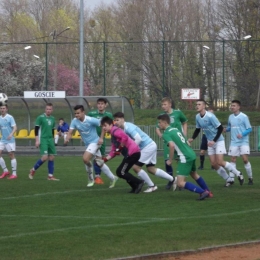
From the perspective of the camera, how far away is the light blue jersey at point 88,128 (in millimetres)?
17453

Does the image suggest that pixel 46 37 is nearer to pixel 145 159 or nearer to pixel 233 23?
pixel 233 23

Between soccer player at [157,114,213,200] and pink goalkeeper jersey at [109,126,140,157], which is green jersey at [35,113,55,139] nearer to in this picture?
pink goalkeeper jersey at [109,126,140,157]

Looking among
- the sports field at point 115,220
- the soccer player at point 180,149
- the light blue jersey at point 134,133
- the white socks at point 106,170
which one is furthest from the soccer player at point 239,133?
the soccer player at point 180,149

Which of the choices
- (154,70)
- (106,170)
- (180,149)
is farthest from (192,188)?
(154,70)

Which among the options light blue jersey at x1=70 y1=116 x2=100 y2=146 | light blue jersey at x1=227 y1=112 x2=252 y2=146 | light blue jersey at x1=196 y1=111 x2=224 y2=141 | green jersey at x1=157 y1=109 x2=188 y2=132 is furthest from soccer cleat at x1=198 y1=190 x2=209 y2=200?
light blue jersey at x1=70 y1=116 x2=100 y2=146

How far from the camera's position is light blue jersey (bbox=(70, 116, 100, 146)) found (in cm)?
1745

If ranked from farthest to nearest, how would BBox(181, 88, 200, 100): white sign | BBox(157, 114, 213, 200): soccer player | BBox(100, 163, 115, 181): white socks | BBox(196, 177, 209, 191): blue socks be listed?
BBox(181, 88, 200, 100): white sign → BBox(100, 163, 115, 181): white socks → BBox(196, 177, 209, 191): blue socks → BBox(157, 114, 213, 200): soccer player

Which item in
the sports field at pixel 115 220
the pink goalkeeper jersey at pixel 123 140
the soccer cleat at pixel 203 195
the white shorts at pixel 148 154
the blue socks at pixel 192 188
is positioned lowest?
the sports field at pixel 115 220

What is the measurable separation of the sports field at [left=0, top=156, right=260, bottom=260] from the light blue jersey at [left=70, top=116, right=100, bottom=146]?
107 centimetres

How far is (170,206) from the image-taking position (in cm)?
1343

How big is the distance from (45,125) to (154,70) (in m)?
38.9

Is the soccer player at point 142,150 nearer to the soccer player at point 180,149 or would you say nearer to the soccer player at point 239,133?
the soccer player at point 180,149

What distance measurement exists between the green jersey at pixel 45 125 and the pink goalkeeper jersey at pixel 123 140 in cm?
446

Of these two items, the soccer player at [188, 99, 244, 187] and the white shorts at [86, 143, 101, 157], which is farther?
the white shorts at [86, 143, 101, 157]
